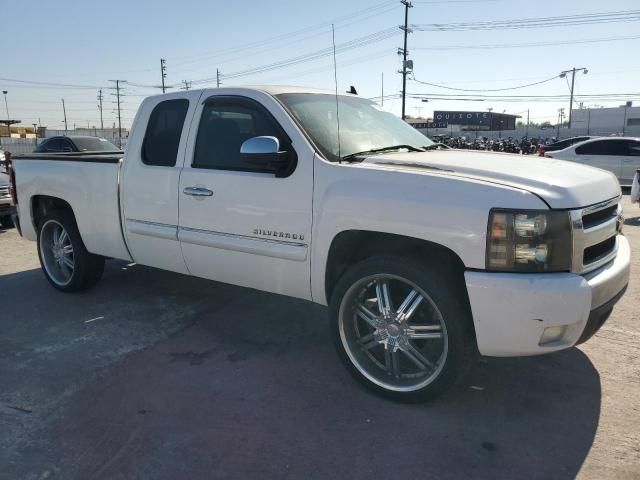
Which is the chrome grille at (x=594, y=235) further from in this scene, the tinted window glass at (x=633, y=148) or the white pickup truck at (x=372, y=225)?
the tinted window glass at (x=633, y=148)

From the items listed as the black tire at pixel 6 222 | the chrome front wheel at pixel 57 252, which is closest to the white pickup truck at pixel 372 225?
the chrome front wheel at pixel 57 252

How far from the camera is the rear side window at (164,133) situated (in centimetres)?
436

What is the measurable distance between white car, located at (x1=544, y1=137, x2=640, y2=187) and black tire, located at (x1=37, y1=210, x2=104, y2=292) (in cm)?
1283

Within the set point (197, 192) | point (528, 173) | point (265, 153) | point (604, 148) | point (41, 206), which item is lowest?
point (41, 206)

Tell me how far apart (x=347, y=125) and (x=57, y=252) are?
3587mm

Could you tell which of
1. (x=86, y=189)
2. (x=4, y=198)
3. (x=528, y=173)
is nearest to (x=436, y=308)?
(x=528, y=173)

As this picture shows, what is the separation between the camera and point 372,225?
124 inches

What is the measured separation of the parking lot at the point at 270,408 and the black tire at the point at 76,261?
2.12 feet

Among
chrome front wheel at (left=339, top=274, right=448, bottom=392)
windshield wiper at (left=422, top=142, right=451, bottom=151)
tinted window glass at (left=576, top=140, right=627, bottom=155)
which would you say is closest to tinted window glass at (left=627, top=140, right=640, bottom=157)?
tinted window glass at (left=576, top=140, right=627, bottom=155)

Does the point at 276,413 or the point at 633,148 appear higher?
the point at 633,148

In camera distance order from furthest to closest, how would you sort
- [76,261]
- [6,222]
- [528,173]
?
[6,222]
[76,261]
[528,173]

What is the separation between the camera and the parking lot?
269 cm

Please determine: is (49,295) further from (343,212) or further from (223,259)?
(343,212)

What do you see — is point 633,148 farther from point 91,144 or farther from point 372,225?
point 91,144
